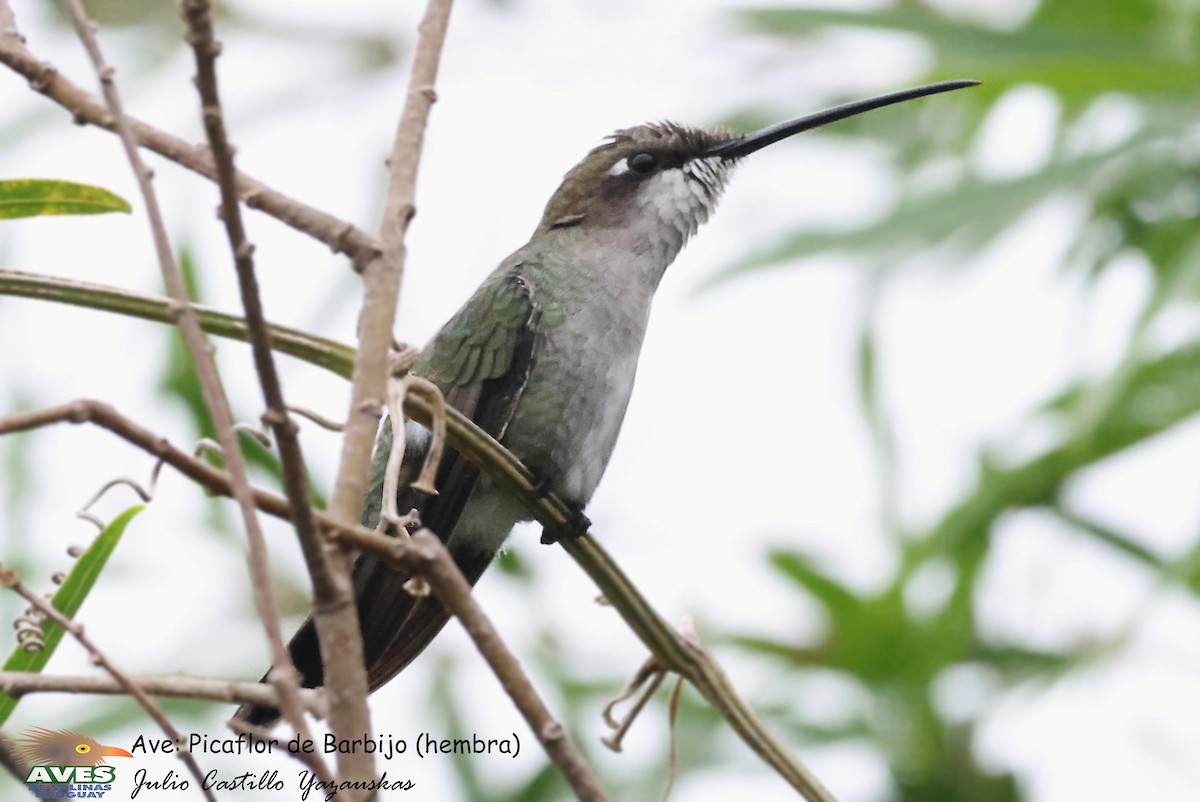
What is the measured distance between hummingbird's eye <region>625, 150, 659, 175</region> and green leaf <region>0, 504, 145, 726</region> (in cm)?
215

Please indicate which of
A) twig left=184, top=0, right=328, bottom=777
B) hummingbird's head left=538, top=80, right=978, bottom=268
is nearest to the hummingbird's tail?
hummingbird's head left=538, top=80, right=978, bottom=268

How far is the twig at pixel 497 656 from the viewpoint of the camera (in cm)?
100

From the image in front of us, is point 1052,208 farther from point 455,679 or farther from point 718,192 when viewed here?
point 455,679

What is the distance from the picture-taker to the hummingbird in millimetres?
2670

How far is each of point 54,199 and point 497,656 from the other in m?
0.86

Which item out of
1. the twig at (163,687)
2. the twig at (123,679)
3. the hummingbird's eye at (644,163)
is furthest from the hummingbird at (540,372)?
the twig at (163,687)

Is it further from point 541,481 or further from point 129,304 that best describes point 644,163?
point 129,304

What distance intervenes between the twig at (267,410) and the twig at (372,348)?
0.07ft

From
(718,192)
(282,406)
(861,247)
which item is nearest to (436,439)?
(282,406)

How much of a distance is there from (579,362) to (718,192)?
2.31 ft

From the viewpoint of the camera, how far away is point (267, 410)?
0.98 metres

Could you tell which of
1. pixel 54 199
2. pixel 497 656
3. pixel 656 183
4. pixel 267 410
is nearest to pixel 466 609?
pixel 497 656

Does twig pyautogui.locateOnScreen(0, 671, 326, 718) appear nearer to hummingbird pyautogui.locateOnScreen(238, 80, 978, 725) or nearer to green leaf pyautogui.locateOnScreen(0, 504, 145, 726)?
green leaf pyautogui.locateOnScreen(0, 504, 145, 726)

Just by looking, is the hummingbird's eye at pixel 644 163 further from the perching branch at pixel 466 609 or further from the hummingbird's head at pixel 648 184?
the perching branch at pixel 466 609
